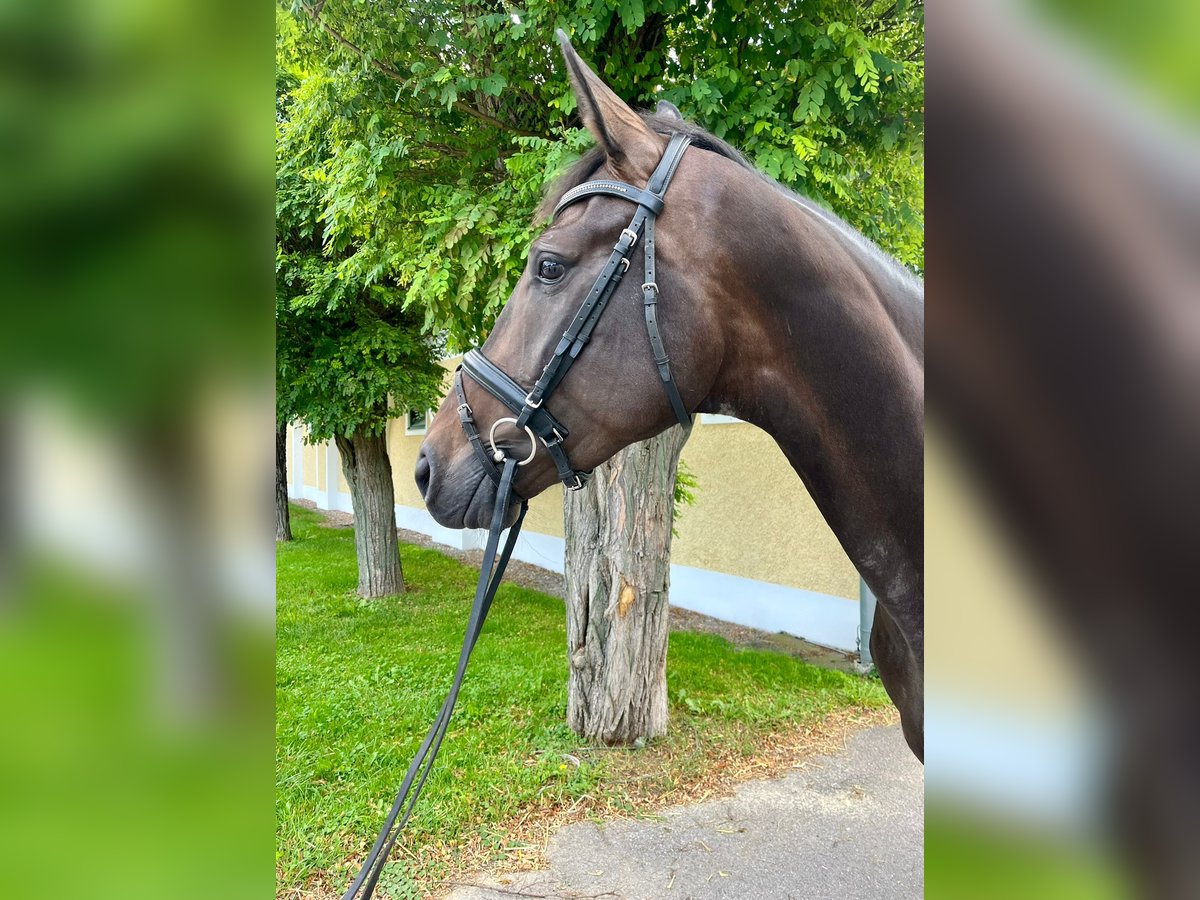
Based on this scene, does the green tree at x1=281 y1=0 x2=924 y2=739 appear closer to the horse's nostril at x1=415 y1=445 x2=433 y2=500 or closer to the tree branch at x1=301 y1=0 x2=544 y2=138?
the tree branch at x1=301 y1=0 x2=544 y2=138

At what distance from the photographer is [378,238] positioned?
14.4 feet

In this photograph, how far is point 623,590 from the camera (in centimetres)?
463

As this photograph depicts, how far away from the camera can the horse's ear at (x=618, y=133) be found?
1.70 metres

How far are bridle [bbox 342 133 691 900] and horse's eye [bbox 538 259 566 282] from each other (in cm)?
10

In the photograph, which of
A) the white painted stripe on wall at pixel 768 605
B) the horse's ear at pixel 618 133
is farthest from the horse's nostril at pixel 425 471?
the white painted stripe on wall at pixel 768 605

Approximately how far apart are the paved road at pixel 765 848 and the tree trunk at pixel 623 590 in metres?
0.77

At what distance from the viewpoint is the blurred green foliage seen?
137 inches

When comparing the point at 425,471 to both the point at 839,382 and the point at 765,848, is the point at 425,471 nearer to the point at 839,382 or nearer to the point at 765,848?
the point at 839,382

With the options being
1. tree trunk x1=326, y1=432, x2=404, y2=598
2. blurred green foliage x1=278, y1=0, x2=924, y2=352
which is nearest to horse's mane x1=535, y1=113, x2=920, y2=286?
blurred green foliage x1=278, y1=0, x2=924, y2=352
